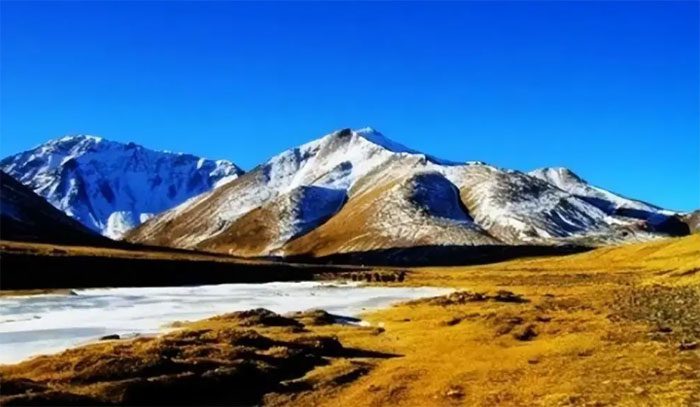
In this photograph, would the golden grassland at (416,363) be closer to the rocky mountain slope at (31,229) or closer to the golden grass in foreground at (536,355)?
the golden grass in foreground at (536,355)

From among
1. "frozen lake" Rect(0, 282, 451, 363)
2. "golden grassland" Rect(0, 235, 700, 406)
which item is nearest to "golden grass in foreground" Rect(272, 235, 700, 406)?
"golden grassland" Rect(0, 235, 700, 406)

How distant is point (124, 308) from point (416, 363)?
123 ft

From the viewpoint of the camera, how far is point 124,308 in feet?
219

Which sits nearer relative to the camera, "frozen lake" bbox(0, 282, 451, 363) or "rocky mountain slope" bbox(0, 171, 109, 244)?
"frozen lake" bbox(0, 282, 451, 363)

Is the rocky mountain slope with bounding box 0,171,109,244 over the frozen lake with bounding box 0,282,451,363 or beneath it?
over

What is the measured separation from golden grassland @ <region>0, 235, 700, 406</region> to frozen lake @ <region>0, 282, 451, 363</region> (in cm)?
477

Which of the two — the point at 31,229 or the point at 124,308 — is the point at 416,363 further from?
the point at 31,229

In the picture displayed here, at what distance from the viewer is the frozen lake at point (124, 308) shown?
44094 millimetres

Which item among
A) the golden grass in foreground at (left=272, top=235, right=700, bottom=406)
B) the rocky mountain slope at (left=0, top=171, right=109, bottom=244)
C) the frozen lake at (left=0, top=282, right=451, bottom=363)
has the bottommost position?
the golden grass in foreground at (left=272, top=235, right=700, bottom=406)

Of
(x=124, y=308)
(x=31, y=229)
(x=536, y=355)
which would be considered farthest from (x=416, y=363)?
(x=31, y=229)

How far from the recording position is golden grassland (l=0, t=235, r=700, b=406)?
2847 cm

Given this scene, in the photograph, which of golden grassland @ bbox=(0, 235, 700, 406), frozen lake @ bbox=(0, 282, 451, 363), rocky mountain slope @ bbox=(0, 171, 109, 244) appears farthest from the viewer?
rocky mountain slope @ bbox=(0, 171, 109, 244)

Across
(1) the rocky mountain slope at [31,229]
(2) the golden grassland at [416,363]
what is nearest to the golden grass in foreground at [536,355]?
(2) the golden grassland at [416,363]

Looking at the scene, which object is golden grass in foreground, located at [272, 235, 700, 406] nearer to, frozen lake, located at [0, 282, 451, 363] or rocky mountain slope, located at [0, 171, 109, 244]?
frozen lake, located at [0, 282, 451, 363]
